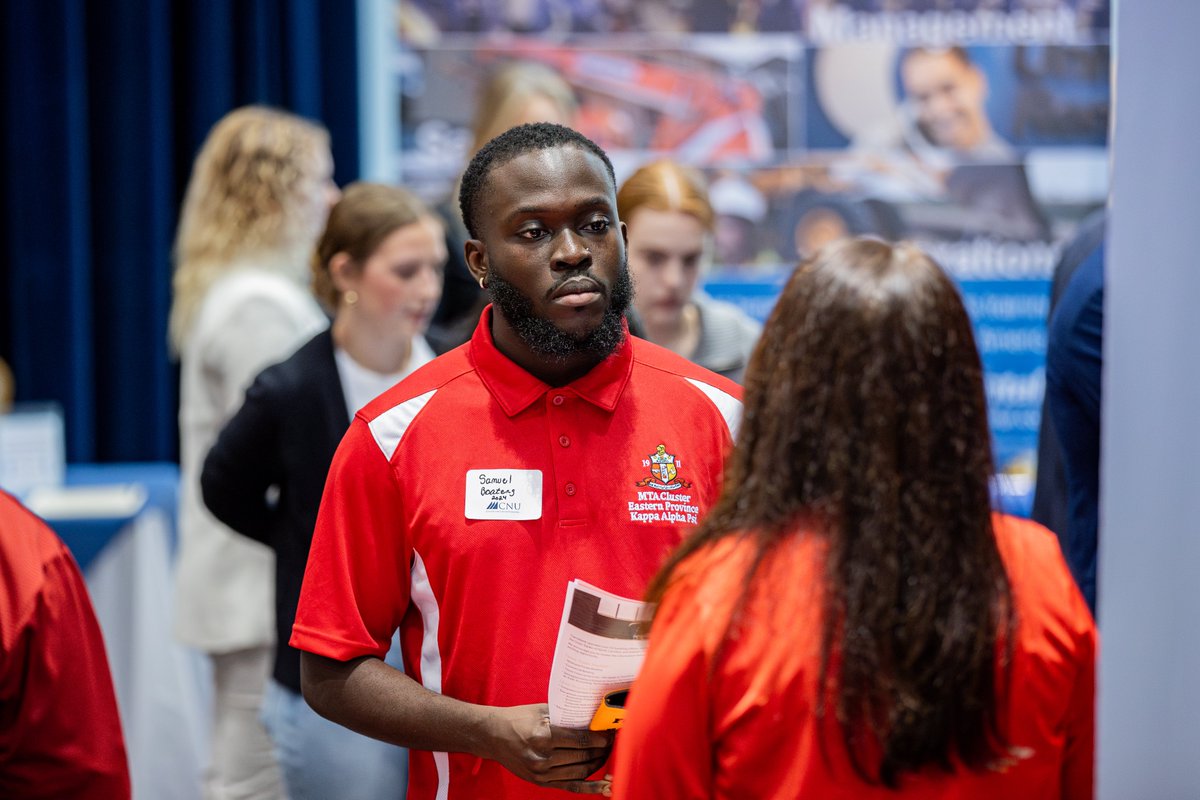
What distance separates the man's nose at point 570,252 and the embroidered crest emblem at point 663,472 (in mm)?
243

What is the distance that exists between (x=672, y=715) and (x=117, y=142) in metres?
4.13

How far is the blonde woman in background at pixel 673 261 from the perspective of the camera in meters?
2.68

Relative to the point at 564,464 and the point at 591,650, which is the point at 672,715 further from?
the point at 564,464

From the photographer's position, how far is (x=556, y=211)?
Answer: 5.21 ft

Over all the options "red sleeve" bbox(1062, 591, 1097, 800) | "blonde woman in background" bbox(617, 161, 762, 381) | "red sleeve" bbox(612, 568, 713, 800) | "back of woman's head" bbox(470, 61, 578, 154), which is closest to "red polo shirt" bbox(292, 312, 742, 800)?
"red sleeve" bbox(612, 568, 713, 800)

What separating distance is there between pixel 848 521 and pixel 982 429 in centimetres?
15

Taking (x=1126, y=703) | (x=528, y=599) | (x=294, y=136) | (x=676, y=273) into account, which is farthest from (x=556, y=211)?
(x=294, y=136)

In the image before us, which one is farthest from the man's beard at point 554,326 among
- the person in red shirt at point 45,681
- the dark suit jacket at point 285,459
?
the dark suit jacket at point 285,459

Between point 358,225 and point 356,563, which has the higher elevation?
point 358,225

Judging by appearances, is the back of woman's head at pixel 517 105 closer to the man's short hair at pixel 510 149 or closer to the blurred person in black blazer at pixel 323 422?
the blurred person in black blazer at pixel 323 422

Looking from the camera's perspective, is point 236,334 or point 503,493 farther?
point 236,334

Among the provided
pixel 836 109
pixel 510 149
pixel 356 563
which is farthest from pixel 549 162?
pixel 836 109

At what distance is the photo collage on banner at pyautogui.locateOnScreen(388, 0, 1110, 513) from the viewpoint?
14.2 feet

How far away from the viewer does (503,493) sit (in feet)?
5.12
